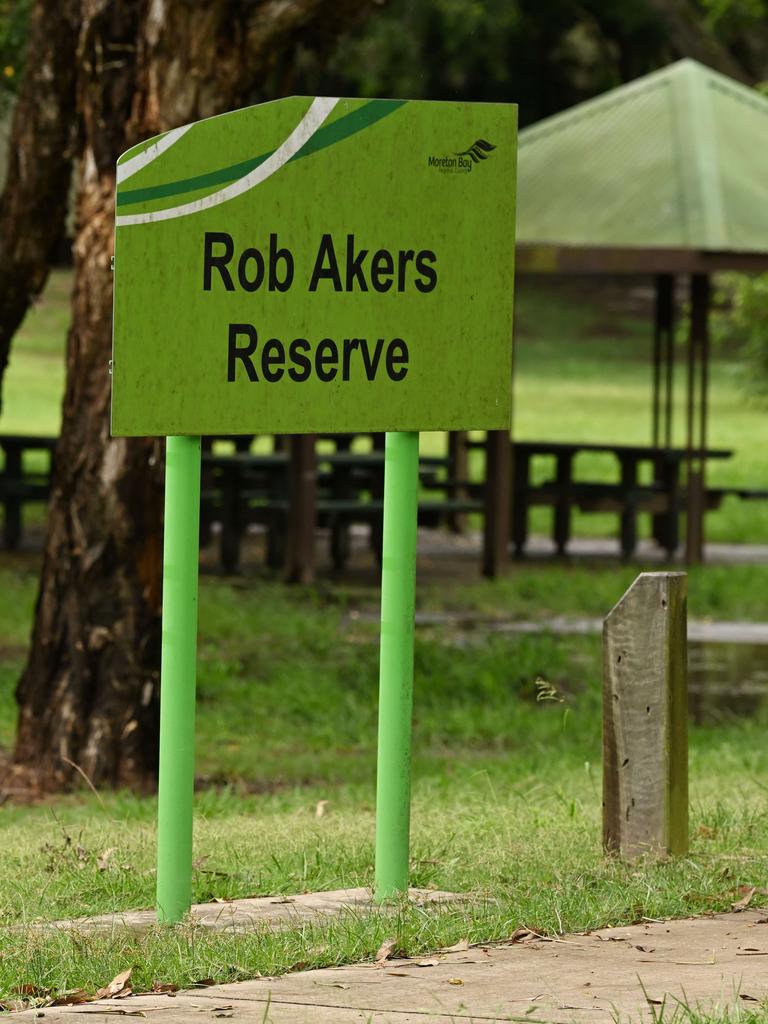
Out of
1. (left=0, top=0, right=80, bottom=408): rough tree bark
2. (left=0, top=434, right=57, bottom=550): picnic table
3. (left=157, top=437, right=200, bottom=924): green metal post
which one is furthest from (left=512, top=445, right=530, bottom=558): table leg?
(left=157, top=437, right=200, bottom=924): green metal post

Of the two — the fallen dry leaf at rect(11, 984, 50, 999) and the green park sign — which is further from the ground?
the green park sign

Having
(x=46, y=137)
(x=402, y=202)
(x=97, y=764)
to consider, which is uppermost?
(x=46, y=137)

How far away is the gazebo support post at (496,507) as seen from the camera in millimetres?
15906

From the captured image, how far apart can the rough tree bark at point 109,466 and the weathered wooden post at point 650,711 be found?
3.65m

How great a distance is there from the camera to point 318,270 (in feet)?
16.6

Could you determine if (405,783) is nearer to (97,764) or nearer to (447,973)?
(447,973)

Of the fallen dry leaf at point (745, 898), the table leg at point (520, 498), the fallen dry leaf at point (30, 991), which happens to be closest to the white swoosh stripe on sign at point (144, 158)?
the fallen dry leaf at point (30, 991)

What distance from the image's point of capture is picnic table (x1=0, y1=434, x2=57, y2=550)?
16.7 meters

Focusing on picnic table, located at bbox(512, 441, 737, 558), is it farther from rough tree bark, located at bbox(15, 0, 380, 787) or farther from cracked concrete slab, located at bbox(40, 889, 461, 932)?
cracked concrete slab, located at bbox(40, 889, 461, 932)

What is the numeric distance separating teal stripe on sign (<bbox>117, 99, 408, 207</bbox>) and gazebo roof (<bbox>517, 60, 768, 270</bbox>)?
11.1m

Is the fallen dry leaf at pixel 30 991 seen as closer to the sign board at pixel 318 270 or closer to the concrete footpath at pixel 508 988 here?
the concrete footpath at pixel 508 988

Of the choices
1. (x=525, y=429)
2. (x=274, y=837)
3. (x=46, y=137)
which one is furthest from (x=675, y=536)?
(x=525, y=429)

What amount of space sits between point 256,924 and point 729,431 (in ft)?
106

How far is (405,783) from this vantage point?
5.22m
